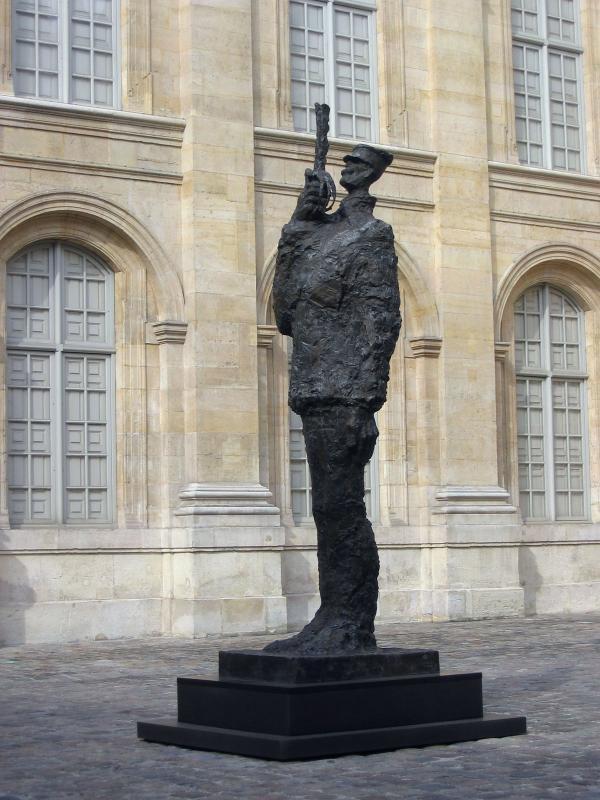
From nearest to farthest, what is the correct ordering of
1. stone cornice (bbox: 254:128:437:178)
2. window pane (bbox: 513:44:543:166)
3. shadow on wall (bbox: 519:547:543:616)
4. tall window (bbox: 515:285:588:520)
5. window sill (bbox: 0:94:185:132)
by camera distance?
window sill (bbox: 0:94:185:132)
stone cornice (bbox: 254:128:437:178)
shadow on wall (bbox: 519:547:543:616)
tall window (bbox: 515:285:588:520)
window pane (bbox: 513:44:543:166)

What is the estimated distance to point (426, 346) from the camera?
2100cm

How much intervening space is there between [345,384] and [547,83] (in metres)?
15.2

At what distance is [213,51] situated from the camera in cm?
1948

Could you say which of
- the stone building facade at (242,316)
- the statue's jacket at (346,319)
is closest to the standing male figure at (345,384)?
the statue's jacket at (346,319)

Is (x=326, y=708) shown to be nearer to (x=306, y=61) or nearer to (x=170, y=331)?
(x=170, y=331)

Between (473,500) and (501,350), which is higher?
(501,350)

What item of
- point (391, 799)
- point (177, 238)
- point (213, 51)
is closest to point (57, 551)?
point (177, 238)

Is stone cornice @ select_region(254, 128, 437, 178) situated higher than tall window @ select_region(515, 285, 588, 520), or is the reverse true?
stone cornice @ select_region(254, 128, 437, 178)

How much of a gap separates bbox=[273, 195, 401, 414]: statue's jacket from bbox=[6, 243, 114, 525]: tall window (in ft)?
31.0

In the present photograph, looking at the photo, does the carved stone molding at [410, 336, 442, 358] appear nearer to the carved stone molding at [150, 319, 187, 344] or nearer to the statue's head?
the carved stone molding at [150, 319, 187, 344]

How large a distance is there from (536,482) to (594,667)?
9.07 m

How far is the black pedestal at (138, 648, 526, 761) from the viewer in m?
8.36

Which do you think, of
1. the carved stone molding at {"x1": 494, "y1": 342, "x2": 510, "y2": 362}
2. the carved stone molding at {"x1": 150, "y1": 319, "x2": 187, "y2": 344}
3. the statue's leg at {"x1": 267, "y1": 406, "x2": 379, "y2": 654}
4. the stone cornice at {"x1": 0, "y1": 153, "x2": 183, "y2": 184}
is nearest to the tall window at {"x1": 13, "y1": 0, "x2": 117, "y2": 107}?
the stone cornice at {"x1": 0, "y1": 153, "x2": 183, "y2": 184}

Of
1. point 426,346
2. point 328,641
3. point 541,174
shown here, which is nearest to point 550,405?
point 426,346
